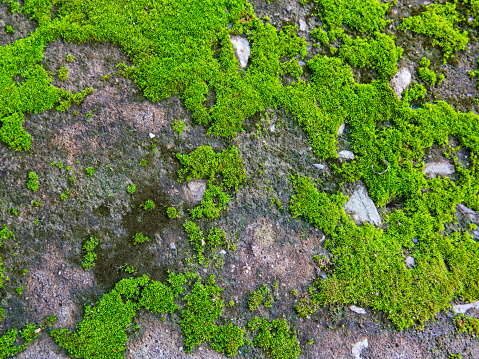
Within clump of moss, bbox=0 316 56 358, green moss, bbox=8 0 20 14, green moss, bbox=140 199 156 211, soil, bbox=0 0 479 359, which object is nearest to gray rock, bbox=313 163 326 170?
soil, bbox=0 0 479 359

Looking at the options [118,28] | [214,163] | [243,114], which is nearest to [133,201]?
[214,163]

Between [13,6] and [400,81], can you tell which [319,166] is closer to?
[400,81]

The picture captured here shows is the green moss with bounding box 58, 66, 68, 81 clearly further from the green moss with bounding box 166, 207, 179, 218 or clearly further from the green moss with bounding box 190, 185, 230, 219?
the green moss with bounding box 190, 185, 230, 219

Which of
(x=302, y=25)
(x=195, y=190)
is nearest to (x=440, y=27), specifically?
(x=302, y=25)

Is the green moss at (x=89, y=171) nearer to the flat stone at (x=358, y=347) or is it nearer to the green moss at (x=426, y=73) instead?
the flat stone at (x=358, y=347)

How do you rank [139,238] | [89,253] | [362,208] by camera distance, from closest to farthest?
[89,253] < [139,238] < [362,208]

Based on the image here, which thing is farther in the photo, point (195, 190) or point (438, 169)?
point (438, 169)
